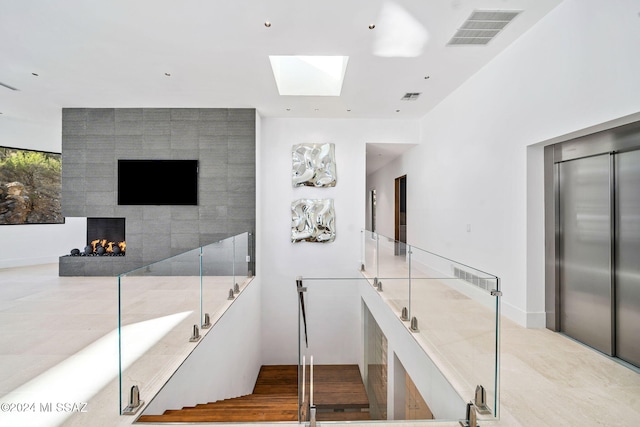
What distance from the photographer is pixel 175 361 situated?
284cm

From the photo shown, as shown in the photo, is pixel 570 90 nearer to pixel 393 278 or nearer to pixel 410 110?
pixel 393 278

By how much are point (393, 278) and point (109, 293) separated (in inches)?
182

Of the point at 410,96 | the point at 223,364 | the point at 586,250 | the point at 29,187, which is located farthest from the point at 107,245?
the point at 586,250

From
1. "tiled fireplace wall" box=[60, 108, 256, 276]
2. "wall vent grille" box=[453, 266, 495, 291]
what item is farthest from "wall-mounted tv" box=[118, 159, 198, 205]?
"wall vent grille" box=[453, 266, 495, 291]

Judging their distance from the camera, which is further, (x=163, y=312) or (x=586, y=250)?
(x=586, y=250)

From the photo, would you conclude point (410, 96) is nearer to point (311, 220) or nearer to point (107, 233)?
point (311, 220)

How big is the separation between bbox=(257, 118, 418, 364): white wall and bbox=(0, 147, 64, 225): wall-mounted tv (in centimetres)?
510

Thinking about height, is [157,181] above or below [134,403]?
above

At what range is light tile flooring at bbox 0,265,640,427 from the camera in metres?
2.14

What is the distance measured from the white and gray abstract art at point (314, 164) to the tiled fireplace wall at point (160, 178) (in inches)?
41.2

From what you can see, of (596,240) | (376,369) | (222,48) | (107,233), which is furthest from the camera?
(107,233)

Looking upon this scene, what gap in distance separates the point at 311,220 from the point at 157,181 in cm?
332

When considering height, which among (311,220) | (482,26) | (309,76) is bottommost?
(311,220)

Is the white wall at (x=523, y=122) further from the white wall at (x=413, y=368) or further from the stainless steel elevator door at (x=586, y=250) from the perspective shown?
the white wall at (x=413, y=368)
